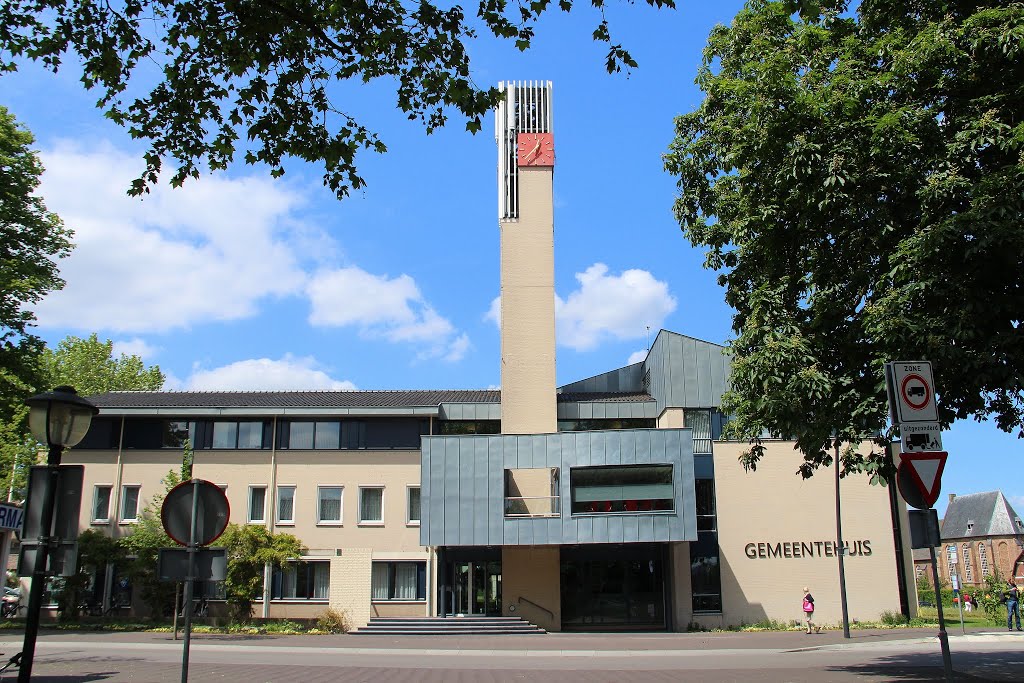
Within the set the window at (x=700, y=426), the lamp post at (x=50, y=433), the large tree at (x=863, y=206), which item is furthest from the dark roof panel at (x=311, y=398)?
the lamp post at (x=50, y=433)

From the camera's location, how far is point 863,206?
12.2 metres

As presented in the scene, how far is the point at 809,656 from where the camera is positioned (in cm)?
2067

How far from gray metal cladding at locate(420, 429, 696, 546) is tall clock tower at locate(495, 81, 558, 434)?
2.85 m

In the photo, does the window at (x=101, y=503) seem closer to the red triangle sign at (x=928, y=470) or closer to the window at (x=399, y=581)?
the window at (x=399, y=581)

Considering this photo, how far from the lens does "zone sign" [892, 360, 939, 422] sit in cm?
828

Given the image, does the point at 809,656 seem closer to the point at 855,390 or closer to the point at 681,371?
the point at 855,390

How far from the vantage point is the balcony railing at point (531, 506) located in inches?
1271

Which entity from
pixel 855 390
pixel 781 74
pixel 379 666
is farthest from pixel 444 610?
pixel 781 74

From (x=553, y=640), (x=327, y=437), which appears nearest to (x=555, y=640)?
(x=553, y=640)

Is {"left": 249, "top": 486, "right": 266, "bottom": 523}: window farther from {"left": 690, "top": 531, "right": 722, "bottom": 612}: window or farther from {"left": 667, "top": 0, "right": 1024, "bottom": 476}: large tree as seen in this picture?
{"left": 667, "top": 0, "right": 1024, "bottom": 476}: large tree

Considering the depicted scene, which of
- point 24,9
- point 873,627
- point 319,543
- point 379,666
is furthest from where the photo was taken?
point 319,543

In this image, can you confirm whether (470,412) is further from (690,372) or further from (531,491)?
(690,372)

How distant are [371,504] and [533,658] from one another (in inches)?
591

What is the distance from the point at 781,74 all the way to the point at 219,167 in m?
8.09
